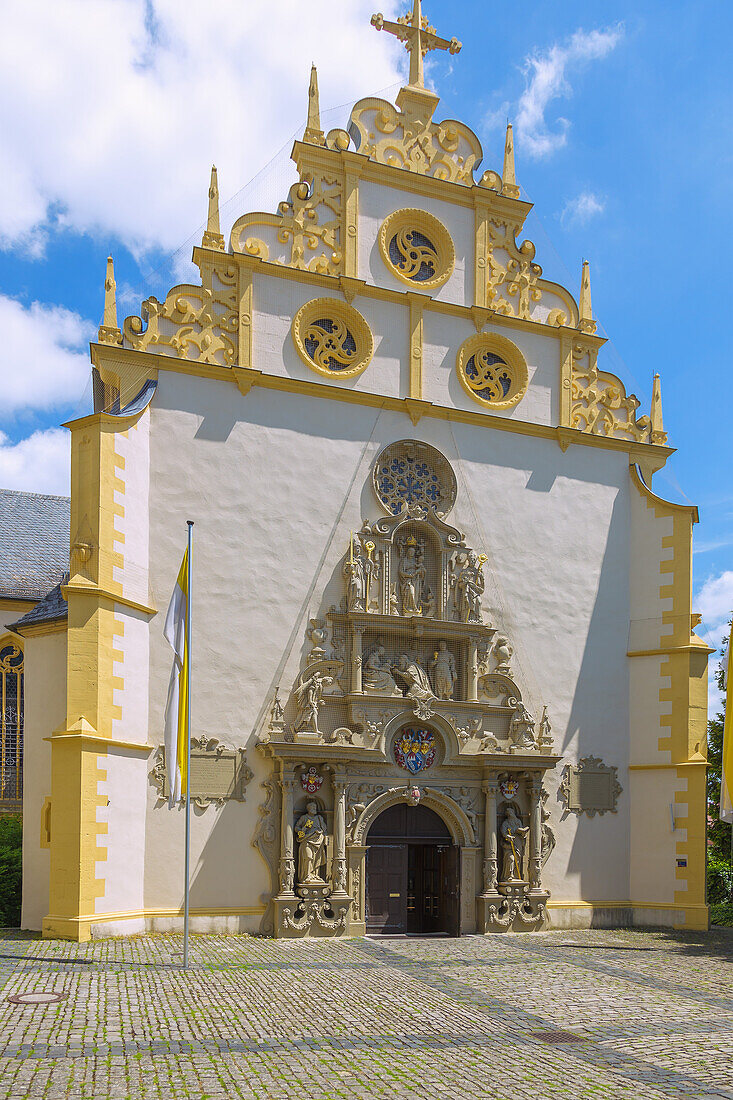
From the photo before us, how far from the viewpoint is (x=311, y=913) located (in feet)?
53.5

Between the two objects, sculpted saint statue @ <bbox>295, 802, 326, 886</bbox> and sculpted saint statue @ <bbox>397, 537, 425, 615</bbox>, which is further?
sculpted saint statue @ <bbox>397, 537, 425, 615</bbox>

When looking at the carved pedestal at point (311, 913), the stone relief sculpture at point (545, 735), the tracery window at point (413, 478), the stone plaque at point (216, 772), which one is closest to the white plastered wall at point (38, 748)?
the stone plaque at point (216, 772)

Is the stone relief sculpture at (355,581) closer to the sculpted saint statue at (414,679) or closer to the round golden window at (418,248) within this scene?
the sculpted saint statue at (414,679)

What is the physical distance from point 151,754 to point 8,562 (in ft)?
37.8

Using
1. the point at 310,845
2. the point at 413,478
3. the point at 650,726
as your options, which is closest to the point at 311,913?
the point at 310,845

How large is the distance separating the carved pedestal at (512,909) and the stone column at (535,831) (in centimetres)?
21

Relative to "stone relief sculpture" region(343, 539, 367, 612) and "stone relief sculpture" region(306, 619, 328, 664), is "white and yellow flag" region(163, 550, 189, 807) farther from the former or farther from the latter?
"stone relief sculpture" region(343, 539, 367, 612)

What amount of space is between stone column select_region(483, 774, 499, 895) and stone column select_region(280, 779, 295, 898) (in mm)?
3450

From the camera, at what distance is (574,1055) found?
9555mm

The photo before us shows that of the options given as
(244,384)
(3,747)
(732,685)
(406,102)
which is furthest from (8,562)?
(732,685)

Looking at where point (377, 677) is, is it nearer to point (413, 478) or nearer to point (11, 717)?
point (413, 478)

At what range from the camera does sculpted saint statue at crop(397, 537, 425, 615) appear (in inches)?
713

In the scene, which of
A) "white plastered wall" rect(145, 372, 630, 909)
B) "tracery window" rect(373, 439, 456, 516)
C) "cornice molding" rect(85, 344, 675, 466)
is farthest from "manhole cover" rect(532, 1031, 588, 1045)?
"cornice molding" rect(85, 344, 675, 466)

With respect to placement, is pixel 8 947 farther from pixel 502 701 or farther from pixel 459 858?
pixel 502 701
